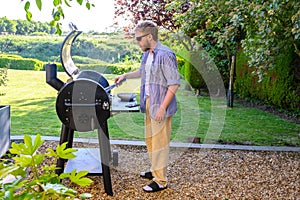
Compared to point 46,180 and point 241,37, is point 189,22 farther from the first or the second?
point 46,180

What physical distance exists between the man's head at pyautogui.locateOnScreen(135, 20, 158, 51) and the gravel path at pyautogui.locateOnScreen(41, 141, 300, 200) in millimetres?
1221

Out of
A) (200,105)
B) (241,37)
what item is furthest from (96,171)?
(241,37)

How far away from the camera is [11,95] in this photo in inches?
349

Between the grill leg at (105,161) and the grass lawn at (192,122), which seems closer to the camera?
the grill leg at (105,161)

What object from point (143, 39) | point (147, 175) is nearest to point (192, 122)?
point (147, 175)

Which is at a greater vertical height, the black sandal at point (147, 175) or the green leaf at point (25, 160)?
the green leaf at point (25, 160)

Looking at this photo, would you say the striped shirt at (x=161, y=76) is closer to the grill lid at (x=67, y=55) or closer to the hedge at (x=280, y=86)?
the grill lid at (x=67, y=55)

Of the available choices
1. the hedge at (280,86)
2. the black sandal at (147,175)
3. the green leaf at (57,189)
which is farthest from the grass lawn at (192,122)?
the green leaf at (57,189)

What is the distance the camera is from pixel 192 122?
6.43 m

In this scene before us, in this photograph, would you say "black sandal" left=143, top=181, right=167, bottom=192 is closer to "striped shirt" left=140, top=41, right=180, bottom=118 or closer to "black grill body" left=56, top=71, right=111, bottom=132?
"striped shirt" left=140, top=41, right=180, bottom=118

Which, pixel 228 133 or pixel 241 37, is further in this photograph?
pixel 241 37

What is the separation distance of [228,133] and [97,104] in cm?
319

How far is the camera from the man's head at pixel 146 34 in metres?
2.91

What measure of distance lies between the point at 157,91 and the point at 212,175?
1.11 meters
